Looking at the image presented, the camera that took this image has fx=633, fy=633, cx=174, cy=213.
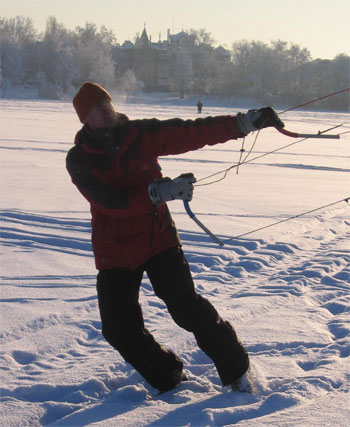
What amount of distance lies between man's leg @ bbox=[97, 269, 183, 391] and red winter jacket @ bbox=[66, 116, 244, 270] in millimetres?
85

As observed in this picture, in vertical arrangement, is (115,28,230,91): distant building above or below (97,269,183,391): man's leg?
above

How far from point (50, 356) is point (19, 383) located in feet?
1.43

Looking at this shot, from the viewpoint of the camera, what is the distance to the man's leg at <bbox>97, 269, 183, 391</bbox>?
3.11 meters

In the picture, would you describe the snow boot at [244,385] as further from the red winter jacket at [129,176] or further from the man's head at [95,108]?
the man's head at [95,108]

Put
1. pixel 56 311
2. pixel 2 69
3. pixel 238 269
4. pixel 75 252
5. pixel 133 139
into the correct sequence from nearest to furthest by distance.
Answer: pixel 133 139, pixel 56 311, pixel 238 269, pixel 75 252, pixel 2 69

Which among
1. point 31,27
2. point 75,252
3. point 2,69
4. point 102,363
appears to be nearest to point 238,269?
point 75,252

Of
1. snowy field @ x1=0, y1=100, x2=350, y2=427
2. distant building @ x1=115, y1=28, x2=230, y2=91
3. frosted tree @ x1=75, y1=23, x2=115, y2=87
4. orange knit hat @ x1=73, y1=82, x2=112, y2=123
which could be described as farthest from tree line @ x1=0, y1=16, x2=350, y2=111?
orange knit hat @ x1=73, y1=82, x2=112, y2=123

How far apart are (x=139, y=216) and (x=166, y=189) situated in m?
0.23

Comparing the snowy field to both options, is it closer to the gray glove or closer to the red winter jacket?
Result: the red winter jacket

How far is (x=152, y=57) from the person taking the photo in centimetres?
8969

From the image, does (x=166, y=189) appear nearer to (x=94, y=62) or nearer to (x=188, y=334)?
(x=188, y=334)

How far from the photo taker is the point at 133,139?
3062 mm

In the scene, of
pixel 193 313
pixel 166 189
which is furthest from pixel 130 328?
pixel 166 189

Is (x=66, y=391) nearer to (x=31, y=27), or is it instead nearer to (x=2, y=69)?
(x=2, y=69)
